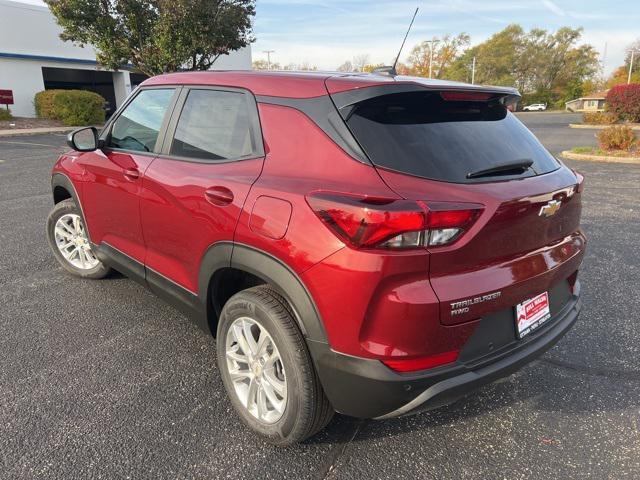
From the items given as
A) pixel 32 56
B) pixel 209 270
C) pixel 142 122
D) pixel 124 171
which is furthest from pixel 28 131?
pixel 209 270

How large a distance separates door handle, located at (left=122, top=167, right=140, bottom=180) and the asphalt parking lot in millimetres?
1075

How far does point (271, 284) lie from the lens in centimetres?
206

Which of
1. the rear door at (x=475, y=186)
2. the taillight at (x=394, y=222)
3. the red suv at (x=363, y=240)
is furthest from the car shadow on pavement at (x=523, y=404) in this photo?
the taillight at (x=394, y=222)

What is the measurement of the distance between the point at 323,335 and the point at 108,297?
8.48ft

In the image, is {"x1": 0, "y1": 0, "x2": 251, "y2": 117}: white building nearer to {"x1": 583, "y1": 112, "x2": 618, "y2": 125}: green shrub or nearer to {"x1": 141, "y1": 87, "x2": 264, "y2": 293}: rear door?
{"x1": 141, "y1": 87, "x2": 264, "y2": 293}: rear door

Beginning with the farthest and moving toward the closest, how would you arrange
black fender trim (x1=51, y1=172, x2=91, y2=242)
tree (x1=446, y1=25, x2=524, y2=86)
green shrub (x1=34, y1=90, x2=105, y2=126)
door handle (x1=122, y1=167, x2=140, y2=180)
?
tree (x1=446, y1=25, x2=524, y2=86), green shrub (x1=34, y1=90, x2=105, y2=126), black fender trim (x1=51, y1=172, x2=91, y2=242), door handle (x1=122, y1=167, x2=140, y2=180)

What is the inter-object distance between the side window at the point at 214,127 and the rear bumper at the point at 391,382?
1.11 metres

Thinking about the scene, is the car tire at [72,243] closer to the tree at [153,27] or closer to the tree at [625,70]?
the tree at [153,27]

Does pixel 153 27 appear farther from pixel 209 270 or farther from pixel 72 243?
pixel 209 270

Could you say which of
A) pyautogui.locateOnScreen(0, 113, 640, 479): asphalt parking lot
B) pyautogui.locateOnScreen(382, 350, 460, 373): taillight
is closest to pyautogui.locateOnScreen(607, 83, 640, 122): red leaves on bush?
pyautogui.locateOnScreen(0, 113, 640, 479): asphalt parking lot

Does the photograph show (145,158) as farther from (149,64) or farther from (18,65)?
(18,65)

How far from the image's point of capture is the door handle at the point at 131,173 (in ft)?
9.72

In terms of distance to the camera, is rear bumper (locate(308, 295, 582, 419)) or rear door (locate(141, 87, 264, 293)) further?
rear door (locate(141, 87, 264, 293))

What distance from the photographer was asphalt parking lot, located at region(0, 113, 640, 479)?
2133 mm
